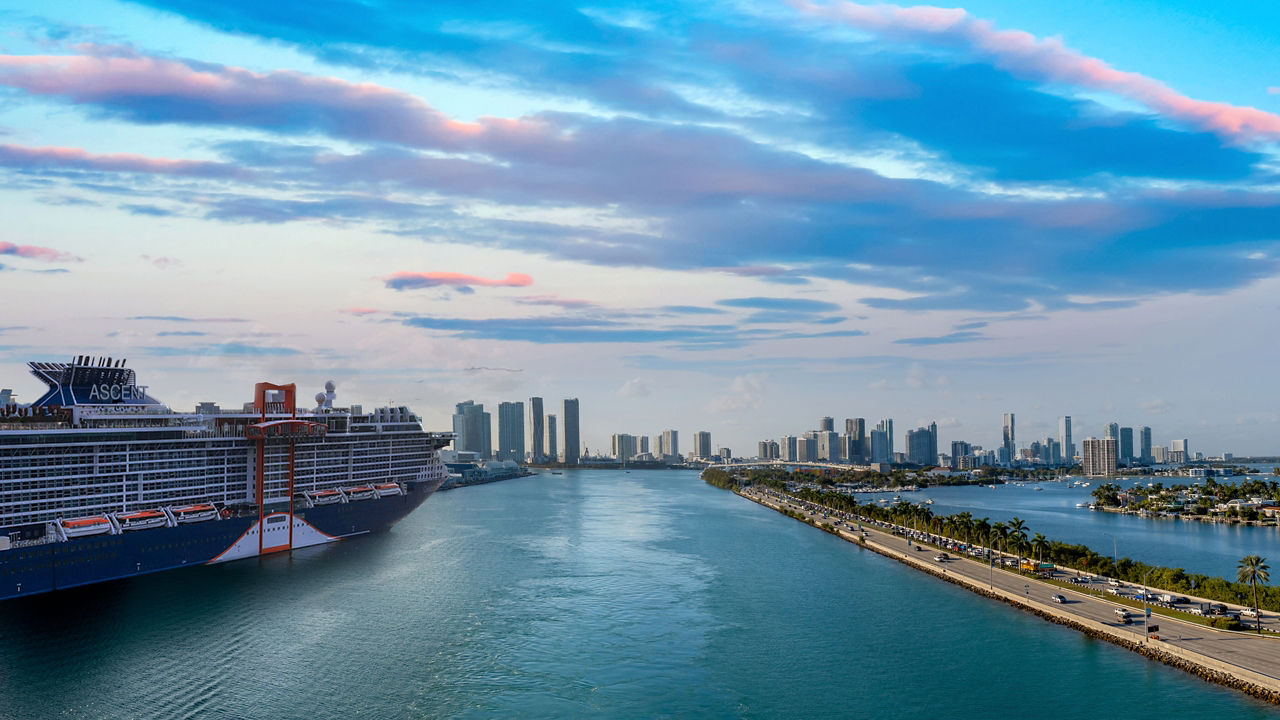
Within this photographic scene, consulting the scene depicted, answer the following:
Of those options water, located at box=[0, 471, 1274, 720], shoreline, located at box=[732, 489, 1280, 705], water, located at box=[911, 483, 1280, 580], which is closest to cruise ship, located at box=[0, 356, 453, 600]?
water, located at box=[0, 471, 1274, 720]

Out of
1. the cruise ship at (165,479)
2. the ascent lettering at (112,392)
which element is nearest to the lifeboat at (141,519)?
the cruise ship at (165,479)

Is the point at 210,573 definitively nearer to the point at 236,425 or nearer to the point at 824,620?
the point at 236,425

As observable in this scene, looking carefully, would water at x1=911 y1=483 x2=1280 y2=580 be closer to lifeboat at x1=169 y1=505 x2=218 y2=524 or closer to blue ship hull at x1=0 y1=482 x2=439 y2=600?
blue ship hull at x1=0 y1=482 x2=439 y2=600

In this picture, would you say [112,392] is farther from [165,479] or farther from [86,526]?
[86,526]

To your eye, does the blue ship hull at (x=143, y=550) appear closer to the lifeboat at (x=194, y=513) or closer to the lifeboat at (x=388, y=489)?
the lifeboat at (x=194, y=513)

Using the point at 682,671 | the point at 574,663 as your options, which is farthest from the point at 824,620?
the point at 574,663
